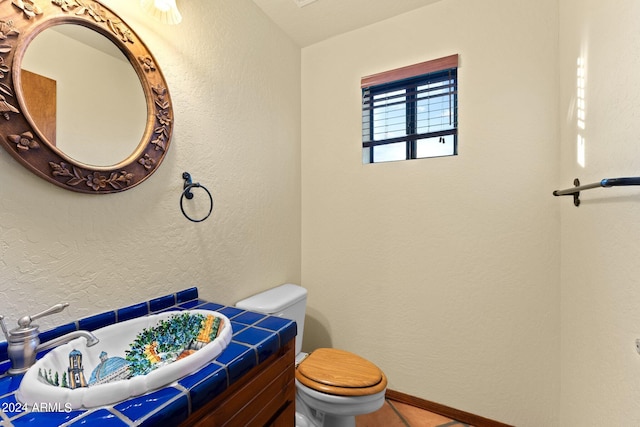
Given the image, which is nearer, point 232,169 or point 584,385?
point 584,385

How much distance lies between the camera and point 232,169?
1513mm

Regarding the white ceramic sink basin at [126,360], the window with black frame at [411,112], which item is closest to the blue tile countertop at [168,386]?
the white ceramic sink basin at [126,360]

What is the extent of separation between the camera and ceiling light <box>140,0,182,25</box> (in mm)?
1064

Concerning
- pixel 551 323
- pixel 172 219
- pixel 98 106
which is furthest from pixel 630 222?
pixel 98 106

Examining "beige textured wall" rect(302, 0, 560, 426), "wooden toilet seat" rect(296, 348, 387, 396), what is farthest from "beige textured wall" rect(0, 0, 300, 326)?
"wooden toilet seat" rect(296, 348, 387, 396)

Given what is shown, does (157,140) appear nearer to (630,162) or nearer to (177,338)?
(177,338)

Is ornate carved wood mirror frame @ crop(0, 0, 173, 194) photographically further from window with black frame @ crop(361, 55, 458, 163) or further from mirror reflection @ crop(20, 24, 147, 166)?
window with black frame @ crop(361, 55, 458, 163)

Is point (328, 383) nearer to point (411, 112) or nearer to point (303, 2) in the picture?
point (411, 112)

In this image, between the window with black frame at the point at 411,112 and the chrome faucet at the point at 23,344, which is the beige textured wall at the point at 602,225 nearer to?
the window with black frame at the point at 411,112

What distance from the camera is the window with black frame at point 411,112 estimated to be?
1.67 m

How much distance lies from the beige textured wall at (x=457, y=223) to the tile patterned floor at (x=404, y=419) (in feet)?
0.35

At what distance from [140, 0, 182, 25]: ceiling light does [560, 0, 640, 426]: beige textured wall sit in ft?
4.96

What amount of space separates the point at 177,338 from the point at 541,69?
6.95 ft

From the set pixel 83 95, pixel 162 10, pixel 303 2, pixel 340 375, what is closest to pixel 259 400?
pixel 340 375
